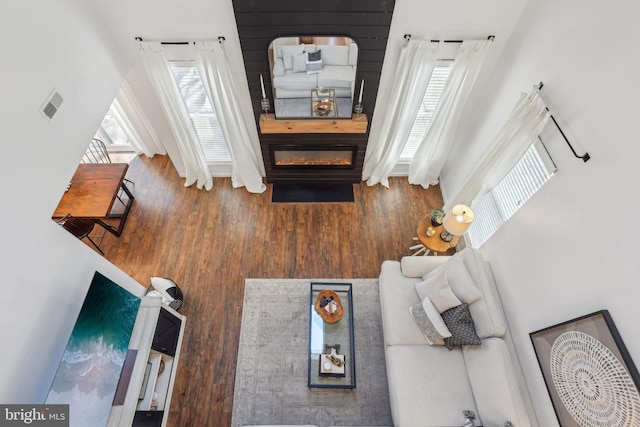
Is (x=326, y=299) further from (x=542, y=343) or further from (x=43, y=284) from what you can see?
(x=43, y=284)

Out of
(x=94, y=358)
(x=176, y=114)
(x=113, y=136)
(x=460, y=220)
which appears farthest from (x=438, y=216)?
(x=113, y=136)

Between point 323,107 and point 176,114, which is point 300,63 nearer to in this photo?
point 323,107

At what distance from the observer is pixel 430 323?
3.11 meters

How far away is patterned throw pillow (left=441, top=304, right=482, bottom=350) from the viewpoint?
2.99 meters

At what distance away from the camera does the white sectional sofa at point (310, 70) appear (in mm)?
3359

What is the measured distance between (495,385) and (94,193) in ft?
15.5

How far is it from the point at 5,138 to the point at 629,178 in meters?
→ 3.76

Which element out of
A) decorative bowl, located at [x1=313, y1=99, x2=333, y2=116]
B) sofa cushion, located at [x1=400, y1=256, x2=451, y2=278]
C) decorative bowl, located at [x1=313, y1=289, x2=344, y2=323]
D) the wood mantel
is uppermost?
decorative bowl, located at [x1=313, y1=99, x2=333, y2=116]

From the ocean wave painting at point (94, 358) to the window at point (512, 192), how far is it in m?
3.64

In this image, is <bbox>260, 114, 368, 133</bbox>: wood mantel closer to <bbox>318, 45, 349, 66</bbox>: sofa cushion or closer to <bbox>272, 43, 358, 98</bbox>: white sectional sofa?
<bbox>272, 43, 358, 98</bbox>: white sectional sofa

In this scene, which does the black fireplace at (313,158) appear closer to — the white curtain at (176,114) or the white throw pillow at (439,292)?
the white curtain at (176,114)

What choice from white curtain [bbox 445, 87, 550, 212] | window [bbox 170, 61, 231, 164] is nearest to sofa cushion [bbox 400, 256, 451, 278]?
white curtain [bbox 445, 87, 550, 212]

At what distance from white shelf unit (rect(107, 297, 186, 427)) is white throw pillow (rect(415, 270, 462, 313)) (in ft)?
8.44

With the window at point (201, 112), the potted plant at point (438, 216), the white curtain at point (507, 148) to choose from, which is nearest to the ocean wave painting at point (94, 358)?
the window at point (201, 112)
